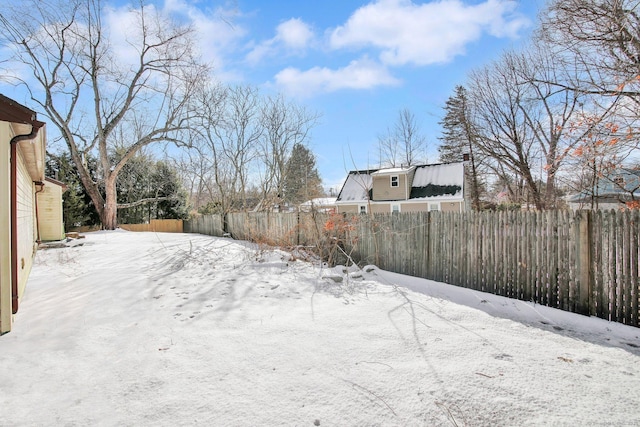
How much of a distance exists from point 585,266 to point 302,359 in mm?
3884

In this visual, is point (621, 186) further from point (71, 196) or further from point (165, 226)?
point (71, 196)

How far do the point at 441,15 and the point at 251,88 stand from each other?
18609mm

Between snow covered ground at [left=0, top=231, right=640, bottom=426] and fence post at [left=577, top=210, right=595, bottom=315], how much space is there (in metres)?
0.21

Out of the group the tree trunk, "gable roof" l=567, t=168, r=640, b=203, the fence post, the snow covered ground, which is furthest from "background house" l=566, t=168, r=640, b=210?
the tree trunk

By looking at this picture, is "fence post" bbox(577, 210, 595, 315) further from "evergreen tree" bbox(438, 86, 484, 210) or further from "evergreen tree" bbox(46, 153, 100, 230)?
"evergreen tree" bbox(46, 153, 100, 230)

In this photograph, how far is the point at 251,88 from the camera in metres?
22.2

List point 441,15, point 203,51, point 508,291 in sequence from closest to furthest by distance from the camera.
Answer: point 508,291
point 441,15
point 203,51

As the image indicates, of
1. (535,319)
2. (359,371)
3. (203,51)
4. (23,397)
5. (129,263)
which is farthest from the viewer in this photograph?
(203,51)

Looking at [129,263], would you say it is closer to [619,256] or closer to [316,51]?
[316,51]

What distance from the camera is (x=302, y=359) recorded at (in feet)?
9.83

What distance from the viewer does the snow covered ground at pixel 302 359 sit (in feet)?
7.28

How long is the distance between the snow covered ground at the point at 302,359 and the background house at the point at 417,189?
15670mm

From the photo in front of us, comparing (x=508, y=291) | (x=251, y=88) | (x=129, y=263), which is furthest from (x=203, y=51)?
(x=508, y=291)

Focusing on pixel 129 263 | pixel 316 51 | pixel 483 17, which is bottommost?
pixel 129 263
